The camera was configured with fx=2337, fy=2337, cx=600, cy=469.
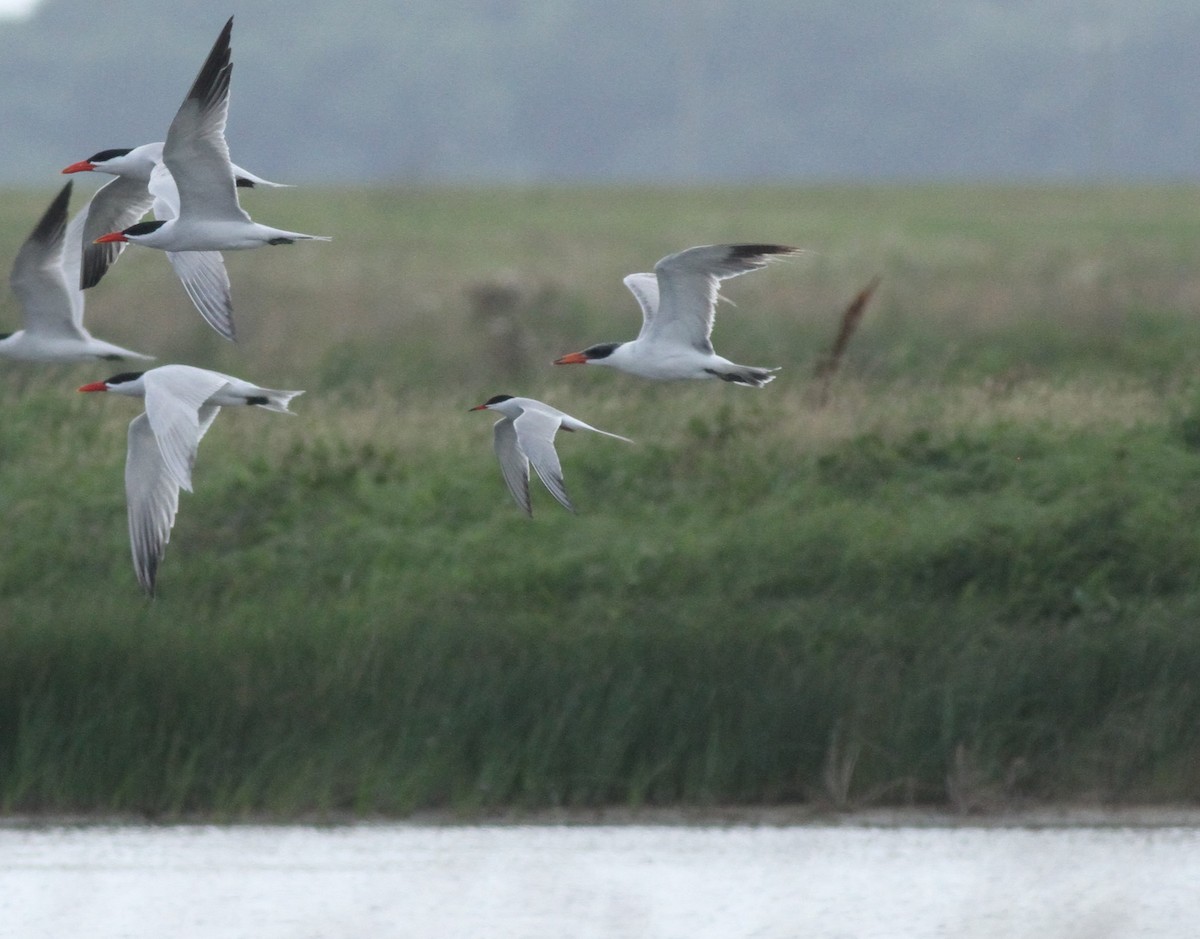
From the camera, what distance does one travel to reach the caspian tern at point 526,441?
7.16 meters

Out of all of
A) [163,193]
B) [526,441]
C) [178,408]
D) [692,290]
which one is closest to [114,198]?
[163,193]

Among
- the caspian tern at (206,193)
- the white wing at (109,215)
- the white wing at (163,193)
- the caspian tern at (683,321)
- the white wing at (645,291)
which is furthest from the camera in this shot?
the white wing at (645,291)

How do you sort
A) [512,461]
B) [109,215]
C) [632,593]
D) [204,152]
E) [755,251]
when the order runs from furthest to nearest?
[632,593], [109,215], [512,461], [755,251], [204,152]

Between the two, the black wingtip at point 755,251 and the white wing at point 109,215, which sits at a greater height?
the black wingtip at point 755,251

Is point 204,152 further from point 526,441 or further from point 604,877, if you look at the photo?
point 604,877

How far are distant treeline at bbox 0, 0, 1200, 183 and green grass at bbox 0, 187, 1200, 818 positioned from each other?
320 feet

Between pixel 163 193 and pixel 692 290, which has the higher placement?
pixel 163 193

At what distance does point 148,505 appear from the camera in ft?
25.6

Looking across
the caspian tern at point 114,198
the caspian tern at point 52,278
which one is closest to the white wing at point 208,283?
the caspian tern at point 114,198

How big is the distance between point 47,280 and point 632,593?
18.4 ft

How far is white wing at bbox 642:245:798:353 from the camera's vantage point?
7.69 meters

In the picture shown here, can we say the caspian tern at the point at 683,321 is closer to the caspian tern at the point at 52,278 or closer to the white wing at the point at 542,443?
the white wing at the point at 542,443

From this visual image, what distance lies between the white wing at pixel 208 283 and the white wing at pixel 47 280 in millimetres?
1063

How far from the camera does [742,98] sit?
134m
